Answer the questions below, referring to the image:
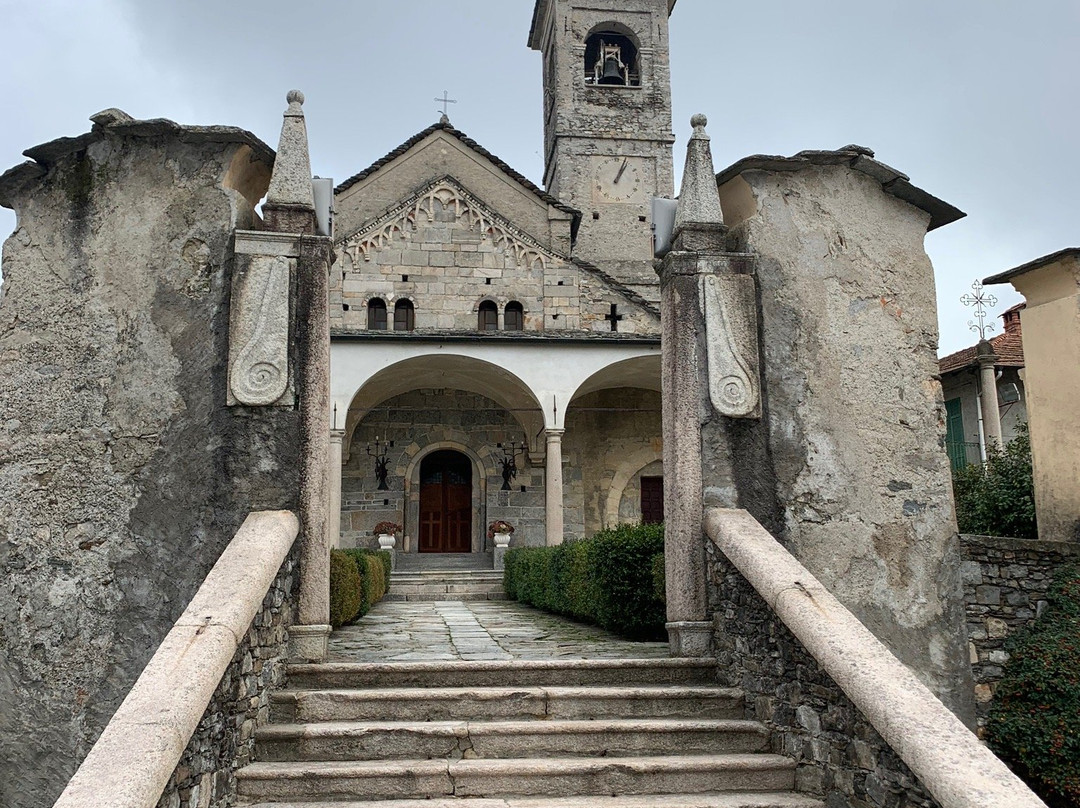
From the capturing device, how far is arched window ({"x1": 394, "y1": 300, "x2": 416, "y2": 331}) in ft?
64.3

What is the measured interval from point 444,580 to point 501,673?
39.1 feet

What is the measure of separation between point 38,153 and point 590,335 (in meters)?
13.4

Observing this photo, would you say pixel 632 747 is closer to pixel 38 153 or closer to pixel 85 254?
pixel 85 254

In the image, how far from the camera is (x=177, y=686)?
3.43m

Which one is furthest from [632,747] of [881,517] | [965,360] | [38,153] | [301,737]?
[965,360]

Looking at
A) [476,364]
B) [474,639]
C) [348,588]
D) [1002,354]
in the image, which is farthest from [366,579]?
[1002,354]

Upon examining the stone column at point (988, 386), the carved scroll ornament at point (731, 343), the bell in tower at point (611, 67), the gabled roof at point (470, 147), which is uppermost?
the bell in tower at point (611, 67)

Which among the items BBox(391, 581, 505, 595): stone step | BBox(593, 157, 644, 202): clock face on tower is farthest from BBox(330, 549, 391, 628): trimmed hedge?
BBox(593, 157, 644, 202): clock face on tower

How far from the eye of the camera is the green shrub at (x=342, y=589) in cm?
754

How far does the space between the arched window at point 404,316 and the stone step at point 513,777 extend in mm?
15830

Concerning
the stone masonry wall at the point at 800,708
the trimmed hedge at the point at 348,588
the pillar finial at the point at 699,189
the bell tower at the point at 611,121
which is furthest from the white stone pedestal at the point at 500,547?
the stone masonry wall at the point at 800,708

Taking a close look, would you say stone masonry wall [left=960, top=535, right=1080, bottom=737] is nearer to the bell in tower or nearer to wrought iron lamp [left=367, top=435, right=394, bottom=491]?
wrought iron lamp [left=367, top=435, right=394, bottom=491]

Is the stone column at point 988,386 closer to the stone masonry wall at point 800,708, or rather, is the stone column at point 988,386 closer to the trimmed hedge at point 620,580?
the trimmed hedge at point 620,580

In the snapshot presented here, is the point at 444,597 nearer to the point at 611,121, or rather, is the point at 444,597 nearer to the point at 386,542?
the point at 386,542
